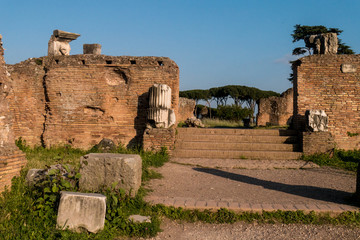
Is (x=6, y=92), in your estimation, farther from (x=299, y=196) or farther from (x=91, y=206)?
(x=299, y=196)

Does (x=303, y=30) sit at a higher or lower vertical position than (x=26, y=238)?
higher

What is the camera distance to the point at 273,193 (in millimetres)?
4828

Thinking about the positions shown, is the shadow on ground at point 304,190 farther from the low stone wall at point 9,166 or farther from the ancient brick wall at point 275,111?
the ancient brick wall at point 275,111

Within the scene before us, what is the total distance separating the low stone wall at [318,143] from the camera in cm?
792

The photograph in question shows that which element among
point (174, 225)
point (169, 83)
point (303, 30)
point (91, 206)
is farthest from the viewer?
point (303, 30)

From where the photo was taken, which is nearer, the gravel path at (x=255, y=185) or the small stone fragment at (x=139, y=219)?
the small stone fragment at (x=139, y=219)

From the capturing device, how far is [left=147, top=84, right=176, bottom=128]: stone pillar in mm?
8133

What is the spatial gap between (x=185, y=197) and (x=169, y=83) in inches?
187

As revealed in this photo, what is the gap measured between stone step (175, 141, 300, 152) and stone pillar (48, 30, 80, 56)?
490 cm

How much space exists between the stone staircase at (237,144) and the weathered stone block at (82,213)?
4.70 meters

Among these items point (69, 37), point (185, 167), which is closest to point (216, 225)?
point (185, 167)

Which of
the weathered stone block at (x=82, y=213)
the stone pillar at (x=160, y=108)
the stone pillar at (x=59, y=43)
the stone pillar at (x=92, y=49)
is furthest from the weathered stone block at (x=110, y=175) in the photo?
the stone pillar at (x=59, y=43)

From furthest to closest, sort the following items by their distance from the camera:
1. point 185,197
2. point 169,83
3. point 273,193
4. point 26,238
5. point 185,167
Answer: point 169,83 < point 185,167 < point 273,193 < point 185,197 < point 26,238

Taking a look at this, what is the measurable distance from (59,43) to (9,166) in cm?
634
